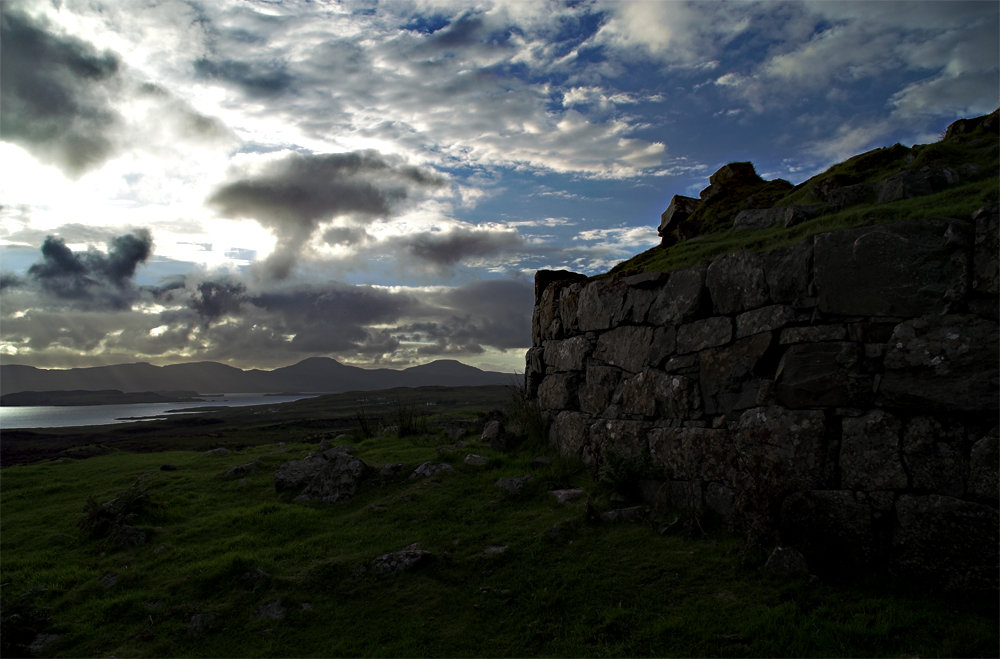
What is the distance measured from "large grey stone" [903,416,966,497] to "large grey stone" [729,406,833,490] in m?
1.04

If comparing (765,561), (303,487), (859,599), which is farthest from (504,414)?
(859,599)

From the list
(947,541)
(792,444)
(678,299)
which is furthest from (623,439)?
(947,541)

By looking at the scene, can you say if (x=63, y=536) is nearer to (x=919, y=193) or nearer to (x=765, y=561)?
(x=765, y=561)

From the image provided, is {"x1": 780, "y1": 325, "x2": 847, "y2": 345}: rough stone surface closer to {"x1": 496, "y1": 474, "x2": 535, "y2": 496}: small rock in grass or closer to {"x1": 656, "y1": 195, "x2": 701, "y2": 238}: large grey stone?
{"x1": 496, "y1": 474, "x2": 535, "y2": 496}: small rock in grass

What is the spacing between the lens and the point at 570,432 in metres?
13.7

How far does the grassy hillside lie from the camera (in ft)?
28.7

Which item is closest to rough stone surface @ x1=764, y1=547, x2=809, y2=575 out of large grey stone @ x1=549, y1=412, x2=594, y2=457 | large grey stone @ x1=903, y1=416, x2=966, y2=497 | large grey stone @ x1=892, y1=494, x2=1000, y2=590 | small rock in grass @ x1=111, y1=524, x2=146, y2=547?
large grey stone @ x1=892, y1=494, x2=1000, y2=590

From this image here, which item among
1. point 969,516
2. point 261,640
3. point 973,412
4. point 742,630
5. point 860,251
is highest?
point 860,251

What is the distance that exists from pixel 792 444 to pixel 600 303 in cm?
638

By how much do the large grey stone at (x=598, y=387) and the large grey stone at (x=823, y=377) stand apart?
4436 millimetres

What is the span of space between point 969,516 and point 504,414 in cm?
1412

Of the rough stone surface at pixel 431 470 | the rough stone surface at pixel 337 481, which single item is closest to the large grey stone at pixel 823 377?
the rough stone surface at pixel 431 470

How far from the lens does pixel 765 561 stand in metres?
7.53

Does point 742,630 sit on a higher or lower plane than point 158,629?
higher
